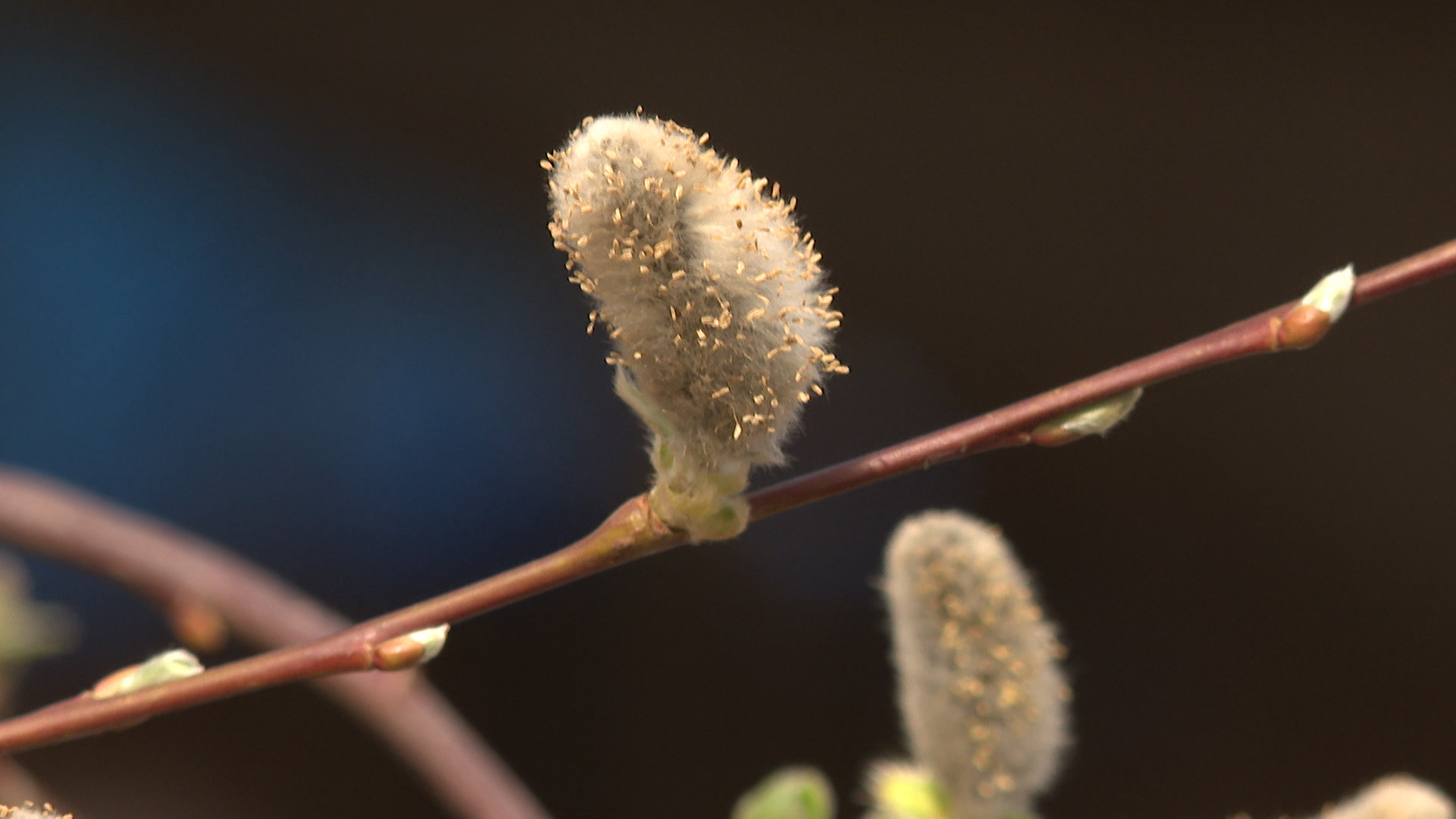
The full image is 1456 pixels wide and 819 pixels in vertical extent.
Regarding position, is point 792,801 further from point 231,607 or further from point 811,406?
point 811,406

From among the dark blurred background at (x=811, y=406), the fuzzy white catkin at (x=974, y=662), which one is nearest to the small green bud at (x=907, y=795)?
the fuzzy white catkin at (x=974, y=662)

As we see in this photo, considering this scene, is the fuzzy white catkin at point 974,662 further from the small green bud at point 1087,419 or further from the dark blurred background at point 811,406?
the dark blurred background at point 811,406

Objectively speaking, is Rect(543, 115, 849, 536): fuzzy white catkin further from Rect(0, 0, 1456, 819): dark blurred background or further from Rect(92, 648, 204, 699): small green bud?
Rect(0, 0, 1456, 819): dark blurred background

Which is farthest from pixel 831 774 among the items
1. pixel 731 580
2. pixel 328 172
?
pixel 328 172

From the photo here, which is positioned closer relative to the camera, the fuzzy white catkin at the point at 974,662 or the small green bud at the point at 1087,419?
the small green bud at the point at 1087,419

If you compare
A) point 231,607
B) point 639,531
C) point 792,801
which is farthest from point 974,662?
point 231,607
